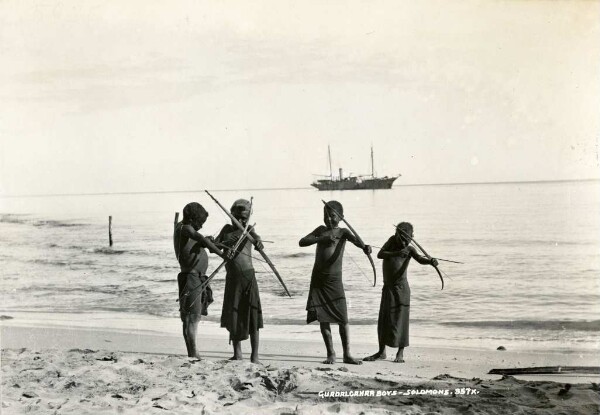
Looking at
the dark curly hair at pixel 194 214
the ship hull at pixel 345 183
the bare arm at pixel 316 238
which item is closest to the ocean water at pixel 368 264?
the ship hull at pixel 345 183

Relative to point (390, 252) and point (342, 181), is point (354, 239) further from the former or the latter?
point (342, 181)

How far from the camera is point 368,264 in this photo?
13391 mm

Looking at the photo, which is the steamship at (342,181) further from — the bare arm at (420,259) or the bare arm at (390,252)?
the bare arm at (420,259)

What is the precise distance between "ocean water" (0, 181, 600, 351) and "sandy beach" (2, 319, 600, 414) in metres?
2.03

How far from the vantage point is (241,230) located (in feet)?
19.1

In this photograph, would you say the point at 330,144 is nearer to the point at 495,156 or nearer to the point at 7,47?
the point at 495,156

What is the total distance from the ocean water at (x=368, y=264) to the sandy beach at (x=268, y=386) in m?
2.03

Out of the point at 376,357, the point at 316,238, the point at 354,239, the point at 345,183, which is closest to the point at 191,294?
the point at 316,238

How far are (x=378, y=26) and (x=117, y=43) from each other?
279 centimetres

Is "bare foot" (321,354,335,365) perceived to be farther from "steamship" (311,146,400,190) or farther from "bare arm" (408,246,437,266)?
"steamship" (311,146,400,190)

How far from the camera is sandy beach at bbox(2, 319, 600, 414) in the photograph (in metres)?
5.14

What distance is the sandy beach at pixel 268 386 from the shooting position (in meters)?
5.14

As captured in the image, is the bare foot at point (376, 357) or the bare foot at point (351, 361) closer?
the bare foot at point (351, 361)

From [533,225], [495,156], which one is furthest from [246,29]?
[533,225]
